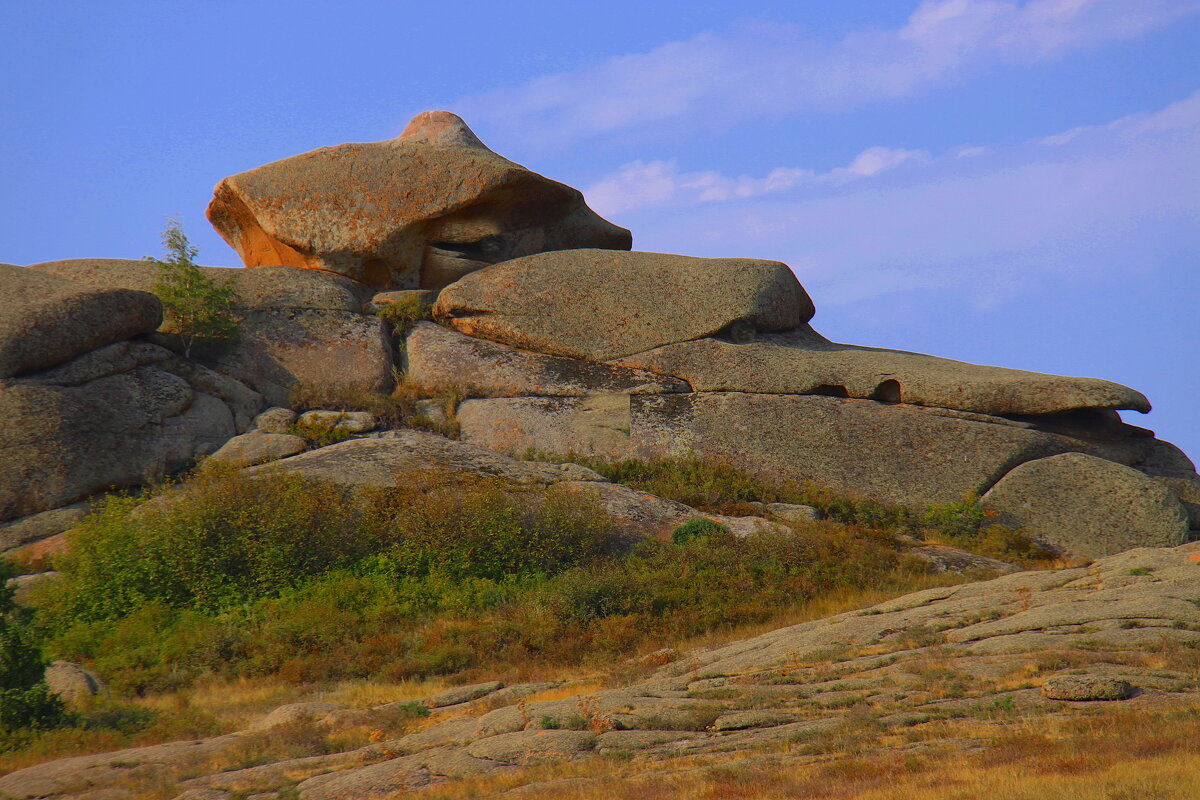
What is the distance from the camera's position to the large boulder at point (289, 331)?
2650 centimetres

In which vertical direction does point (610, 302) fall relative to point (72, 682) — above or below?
above

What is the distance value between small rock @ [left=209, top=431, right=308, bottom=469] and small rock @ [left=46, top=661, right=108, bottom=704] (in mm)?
7565

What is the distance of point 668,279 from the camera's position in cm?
2873

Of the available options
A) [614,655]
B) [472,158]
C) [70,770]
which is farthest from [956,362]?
[70,770]

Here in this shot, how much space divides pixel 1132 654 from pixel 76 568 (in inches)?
655

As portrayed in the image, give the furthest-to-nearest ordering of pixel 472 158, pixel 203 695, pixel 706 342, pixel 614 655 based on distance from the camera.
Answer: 1. pixel 472 158
2. pixel 706 342
3. pixel 614 655
4. pixel 203 695

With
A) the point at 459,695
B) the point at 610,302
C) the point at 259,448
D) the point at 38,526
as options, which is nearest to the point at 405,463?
the point at 259,448

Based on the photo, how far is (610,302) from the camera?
1109 inches

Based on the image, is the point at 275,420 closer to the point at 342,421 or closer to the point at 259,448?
the point at 342,421

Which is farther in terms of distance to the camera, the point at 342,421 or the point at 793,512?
the point at 342,421

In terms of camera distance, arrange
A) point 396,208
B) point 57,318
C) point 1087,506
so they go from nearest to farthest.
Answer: point 1087,506, point 57,318, point 396,208

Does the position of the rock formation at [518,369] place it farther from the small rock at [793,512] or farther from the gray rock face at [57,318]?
the small rock at [793,512]

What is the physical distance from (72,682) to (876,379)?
61.5 feet

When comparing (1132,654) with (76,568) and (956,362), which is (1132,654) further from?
(956,362)
